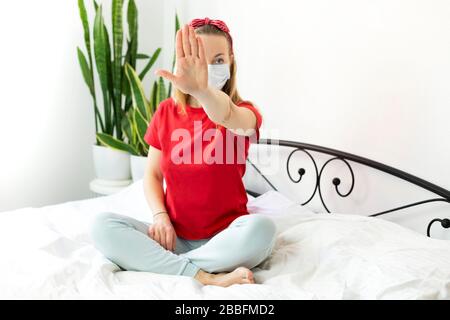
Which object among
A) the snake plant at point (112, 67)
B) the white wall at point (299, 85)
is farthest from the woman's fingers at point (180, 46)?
the snake plant at point (112, 67)

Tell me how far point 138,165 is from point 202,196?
966 millimetres

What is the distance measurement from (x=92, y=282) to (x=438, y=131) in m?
1.05

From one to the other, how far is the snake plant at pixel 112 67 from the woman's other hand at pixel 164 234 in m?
1.01

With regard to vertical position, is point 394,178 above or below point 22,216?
above

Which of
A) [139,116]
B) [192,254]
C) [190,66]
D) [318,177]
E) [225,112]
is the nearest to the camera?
[190,66]

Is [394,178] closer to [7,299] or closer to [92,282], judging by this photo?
[92,282]

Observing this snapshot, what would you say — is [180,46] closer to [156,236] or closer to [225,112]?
[225,112]

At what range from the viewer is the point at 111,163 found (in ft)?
7.95

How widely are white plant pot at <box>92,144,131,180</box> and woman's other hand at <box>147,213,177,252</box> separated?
1125mm

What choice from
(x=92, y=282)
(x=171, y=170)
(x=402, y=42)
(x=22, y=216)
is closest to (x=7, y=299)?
(x=92, y=282)

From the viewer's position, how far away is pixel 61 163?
2.55 meters

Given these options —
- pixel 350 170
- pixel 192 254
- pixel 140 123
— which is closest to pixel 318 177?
pixel 350 170

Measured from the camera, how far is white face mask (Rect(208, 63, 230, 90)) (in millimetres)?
1316

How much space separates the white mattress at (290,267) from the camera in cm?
108
